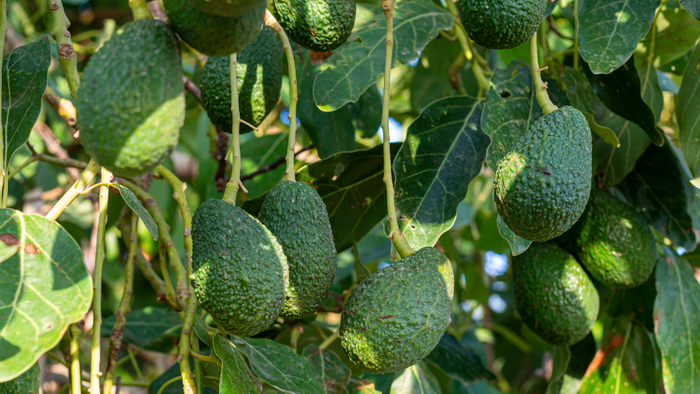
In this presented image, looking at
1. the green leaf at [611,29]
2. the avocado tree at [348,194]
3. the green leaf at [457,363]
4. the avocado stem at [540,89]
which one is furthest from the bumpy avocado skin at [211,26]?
the green leaf at [457,363]

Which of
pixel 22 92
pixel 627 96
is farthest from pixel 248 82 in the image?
pixel 627 96

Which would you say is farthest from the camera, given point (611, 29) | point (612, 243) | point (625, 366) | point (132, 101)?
point (625, 366)

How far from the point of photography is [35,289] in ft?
2.43

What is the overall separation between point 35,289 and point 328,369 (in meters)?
0.65

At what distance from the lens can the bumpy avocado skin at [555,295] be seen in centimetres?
125

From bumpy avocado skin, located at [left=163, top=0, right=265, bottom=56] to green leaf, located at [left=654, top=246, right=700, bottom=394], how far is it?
1.25 metres

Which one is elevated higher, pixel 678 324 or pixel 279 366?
pixel 279 366

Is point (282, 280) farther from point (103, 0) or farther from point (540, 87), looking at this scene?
point (103, 0)

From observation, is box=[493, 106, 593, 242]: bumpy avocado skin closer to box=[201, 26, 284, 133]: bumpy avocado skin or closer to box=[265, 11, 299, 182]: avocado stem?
box=[265, 11, 299, 182]: avocado stem

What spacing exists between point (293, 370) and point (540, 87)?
66 cm

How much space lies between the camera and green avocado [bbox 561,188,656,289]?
129 centimetres

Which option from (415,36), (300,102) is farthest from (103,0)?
(415,36)

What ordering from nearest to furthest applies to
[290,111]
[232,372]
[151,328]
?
1. [232,372]
2. [290,111]
3. [151,328]

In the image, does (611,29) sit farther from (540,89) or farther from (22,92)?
(22,92)
